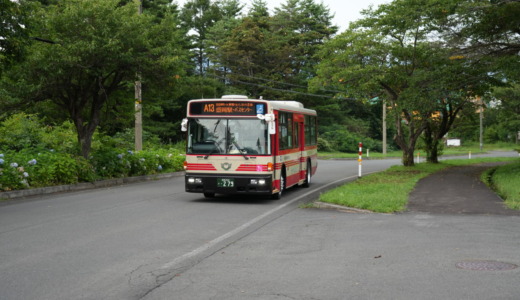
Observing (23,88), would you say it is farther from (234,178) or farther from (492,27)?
(492,27)

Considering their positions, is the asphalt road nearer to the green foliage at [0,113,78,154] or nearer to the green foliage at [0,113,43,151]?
the green foliage at [0,113,78,154]

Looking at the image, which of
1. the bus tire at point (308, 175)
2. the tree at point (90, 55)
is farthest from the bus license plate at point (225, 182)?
the tree at point (90, 55)

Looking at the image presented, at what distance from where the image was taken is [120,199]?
14656mm

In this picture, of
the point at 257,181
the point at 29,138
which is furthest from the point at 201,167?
the point at 29,138

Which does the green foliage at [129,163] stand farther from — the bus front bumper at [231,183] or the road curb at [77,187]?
the bus front bumper at [231,183]

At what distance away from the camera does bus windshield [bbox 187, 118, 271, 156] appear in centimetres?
1401

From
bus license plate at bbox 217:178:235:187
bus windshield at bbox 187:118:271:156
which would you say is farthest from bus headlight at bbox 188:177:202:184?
bus windshield at bbox 187:118:271:156

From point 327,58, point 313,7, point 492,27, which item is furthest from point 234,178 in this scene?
point 313,7

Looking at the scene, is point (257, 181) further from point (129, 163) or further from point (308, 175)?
point (129, 163)

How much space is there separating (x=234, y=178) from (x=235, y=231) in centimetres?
430

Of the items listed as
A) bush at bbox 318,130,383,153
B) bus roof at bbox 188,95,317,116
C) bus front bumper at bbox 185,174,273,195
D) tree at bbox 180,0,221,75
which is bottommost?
bus front bumper at bbox 185,174,273,195

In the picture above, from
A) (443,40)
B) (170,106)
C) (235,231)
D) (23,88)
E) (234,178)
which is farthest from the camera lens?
(170,106)

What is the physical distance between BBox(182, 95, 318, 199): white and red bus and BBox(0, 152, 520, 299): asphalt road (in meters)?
1.20

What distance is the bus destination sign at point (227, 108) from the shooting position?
14.1 meters
